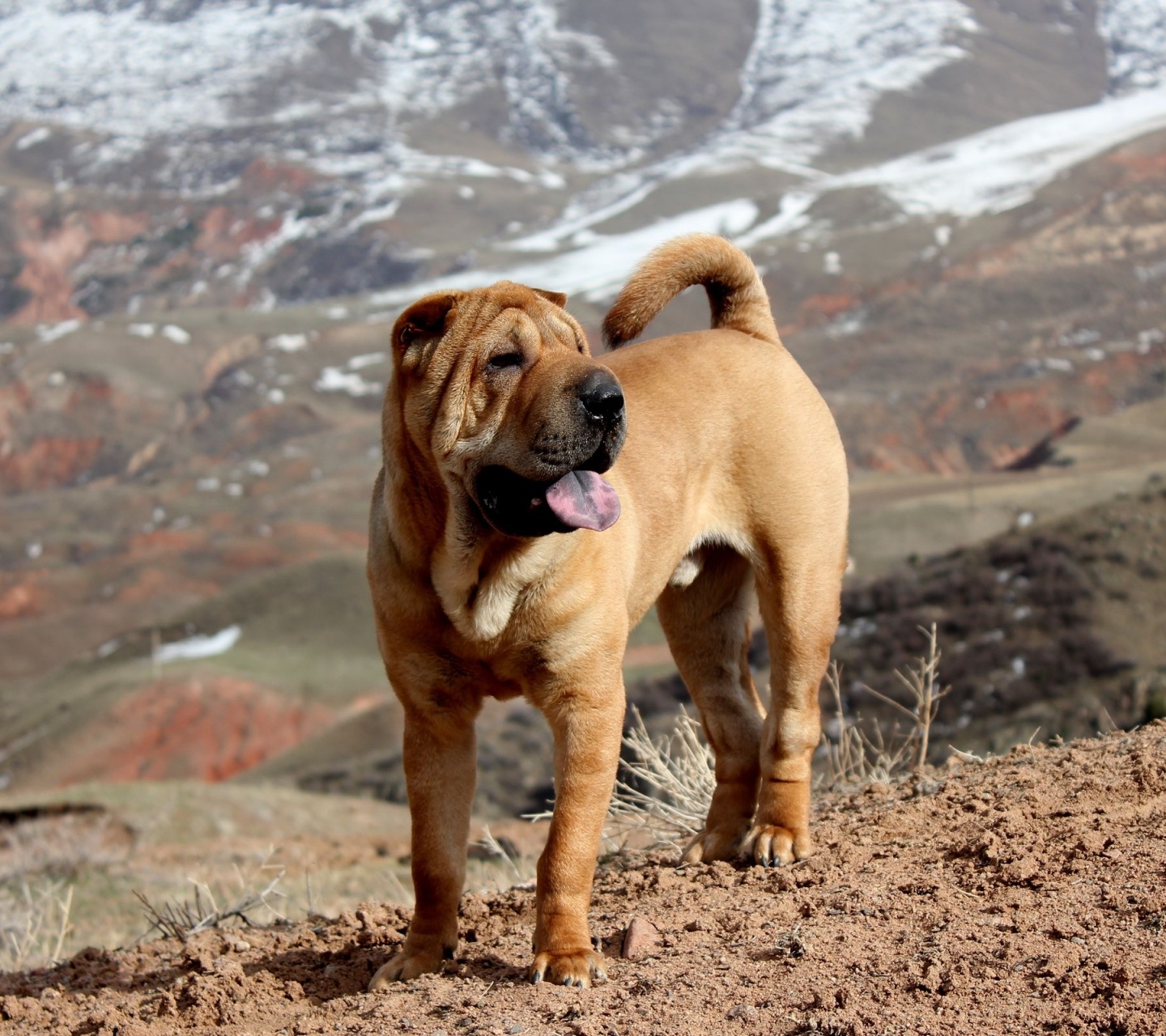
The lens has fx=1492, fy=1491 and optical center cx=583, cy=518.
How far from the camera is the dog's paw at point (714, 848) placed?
5.99m

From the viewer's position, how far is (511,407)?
177 inches

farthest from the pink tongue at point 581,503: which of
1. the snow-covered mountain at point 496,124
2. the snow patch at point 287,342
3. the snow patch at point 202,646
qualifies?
the snow patch at point 287,342

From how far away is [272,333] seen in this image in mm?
78375

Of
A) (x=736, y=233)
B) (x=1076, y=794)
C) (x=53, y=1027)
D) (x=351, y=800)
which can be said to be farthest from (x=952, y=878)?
(x=736, y=233)

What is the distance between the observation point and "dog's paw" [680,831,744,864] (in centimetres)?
599

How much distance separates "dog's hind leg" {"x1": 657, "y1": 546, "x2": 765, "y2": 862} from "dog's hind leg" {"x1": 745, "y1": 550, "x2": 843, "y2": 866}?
0.88ft

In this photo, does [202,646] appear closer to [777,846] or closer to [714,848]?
[714,848]

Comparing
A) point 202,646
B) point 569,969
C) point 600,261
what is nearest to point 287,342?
point 600,261

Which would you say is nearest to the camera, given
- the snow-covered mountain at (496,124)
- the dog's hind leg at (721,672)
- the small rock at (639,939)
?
the small rock at (639,939)

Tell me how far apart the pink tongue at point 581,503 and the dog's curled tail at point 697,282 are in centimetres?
143

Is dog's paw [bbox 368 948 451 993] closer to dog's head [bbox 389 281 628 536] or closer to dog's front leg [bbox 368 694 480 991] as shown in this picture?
dog's front leg [bbox 368 694 480 991]

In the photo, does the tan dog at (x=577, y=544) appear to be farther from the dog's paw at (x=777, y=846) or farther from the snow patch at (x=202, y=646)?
the snow patch at (x=202, y=646)

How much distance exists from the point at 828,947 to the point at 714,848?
69.5 inches

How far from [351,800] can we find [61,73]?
169 m
